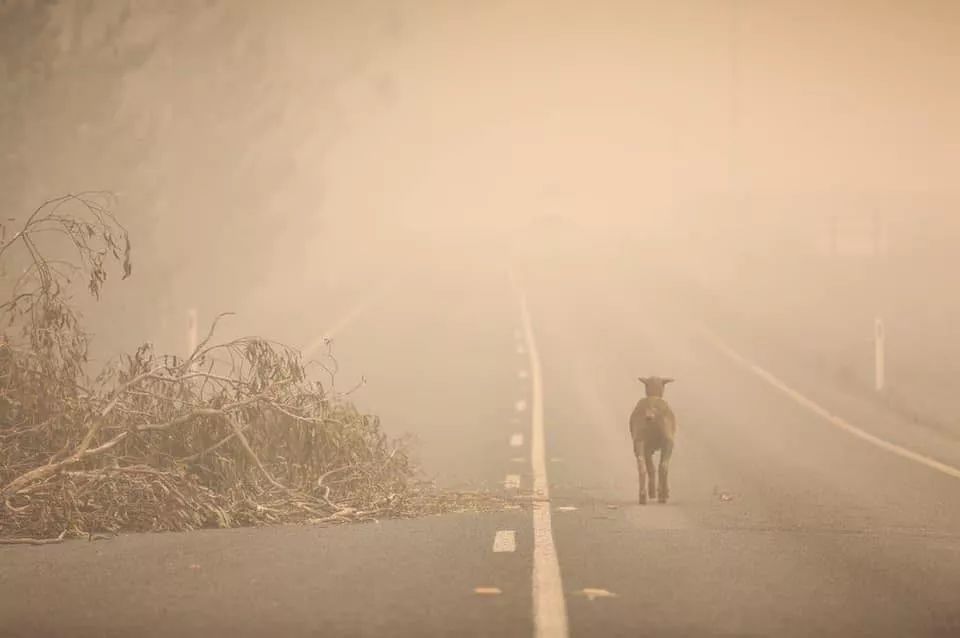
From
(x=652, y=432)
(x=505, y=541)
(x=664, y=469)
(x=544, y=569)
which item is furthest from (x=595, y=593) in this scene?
(x=664, y=469)

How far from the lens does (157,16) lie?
158 feet

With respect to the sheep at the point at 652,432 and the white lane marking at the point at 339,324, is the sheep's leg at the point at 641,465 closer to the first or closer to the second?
the sheep at the point at 652,432

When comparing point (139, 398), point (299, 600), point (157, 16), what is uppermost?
point (157, 16)

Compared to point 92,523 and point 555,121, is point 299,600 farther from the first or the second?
point 555,121

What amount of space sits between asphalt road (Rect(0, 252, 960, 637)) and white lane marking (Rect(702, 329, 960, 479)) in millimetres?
201

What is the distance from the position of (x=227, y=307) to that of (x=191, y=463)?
3945 centimetres

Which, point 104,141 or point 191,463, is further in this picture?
point 104,141

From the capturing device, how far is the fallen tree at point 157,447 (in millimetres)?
12516

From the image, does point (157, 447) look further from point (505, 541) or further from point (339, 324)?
point (339, 324)

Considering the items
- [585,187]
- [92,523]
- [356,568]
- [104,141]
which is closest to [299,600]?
[356,568]

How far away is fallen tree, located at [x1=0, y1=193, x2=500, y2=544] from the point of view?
1252 cm

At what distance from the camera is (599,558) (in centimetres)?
1123

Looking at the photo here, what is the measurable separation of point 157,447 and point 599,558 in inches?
162

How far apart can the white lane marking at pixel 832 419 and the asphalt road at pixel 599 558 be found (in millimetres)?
201
